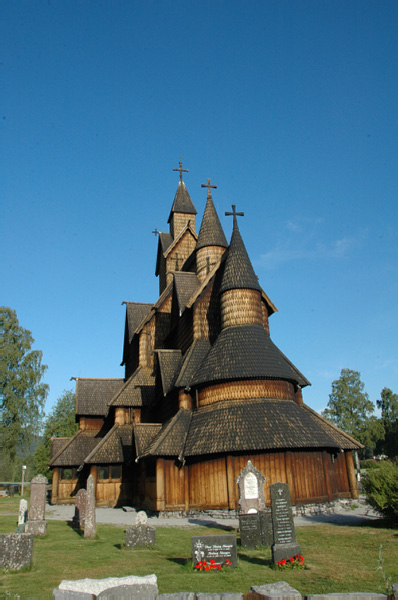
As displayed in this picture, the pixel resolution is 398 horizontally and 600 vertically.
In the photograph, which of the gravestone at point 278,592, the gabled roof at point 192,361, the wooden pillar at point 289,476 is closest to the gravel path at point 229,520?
the wooden pillar at point 289,476

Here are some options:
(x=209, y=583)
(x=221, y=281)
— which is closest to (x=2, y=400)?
(x=221, y=281)

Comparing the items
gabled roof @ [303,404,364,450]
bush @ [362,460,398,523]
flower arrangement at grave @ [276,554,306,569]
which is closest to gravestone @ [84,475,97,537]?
flower arrangement at grave @ [276,554,306,569]

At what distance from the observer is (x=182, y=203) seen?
36.2m

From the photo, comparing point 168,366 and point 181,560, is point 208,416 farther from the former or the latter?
point 181,560

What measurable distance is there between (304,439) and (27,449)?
29.5m

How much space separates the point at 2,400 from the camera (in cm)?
3819

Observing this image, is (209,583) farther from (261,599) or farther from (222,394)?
(222,394)

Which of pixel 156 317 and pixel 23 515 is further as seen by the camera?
pixel 156 317

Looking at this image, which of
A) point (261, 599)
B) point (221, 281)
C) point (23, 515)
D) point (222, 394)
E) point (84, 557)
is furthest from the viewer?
point (221, 281)

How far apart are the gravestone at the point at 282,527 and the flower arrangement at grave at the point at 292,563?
0.26ft

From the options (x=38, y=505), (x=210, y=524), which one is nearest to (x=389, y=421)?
(x=210, y=524)

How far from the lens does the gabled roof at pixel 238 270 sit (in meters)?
22.5

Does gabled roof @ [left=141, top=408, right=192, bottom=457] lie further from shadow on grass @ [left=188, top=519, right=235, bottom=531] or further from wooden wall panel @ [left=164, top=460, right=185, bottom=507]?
shadow on grass @ [left=188, top=519, right=235, bottom=531]

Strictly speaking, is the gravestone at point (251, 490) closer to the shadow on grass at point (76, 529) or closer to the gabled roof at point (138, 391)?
the shadow on grass at point (76, 529)
